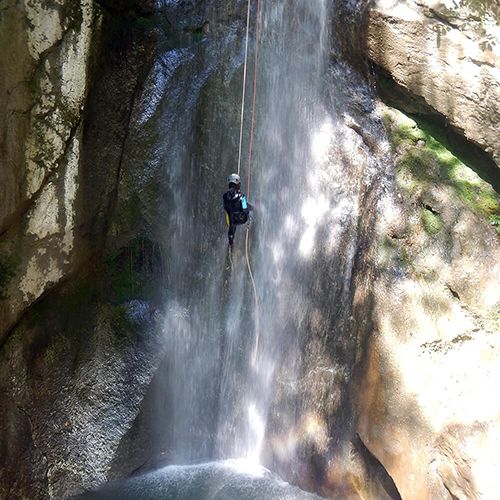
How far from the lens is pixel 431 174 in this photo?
15.0 ft

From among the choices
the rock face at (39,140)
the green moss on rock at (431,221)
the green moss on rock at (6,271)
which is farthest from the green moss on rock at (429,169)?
the green moss on rock at (6,271)

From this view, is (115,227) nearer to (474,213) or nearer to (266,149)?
(266,149)

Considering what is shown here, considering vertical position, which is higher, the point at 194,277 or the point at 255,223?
the point at 255,223

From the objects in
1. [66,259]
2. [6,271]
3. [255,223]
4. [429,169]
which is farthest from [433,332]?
[6,271]

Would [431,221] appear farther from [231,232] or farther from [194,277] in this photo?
[194,277]

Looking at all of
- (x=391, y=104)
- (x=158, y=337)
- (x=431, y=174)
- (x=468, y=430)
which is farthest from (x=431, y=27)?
(x=158, y=337)

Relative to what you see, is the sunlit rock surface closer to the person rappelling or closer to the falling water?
the falling water

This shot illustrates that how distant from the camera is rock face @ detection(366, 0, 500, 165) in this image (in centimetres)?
426

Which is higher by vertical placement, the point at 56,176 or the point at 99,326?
the point at 56,176

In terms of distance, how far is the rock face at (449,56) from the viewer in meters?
4.26

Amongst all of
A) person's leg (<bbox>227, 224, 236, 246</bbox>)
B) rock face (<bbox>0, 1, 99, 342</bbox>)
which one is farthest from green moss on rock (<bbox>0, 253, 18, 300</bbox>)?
person's leg (<bbox>227, 224, 236, 246</bbox>)

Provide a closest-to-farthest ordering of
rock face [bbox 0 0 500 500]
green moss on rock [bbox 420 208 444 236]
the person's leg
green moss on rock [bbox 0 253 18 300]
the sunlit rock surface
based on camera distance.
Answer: the sunlit rock surface
rock face [bbox 0 0 500 500]
green moss on rock [bbox 420 208 444 236]
green moss on rock [bbox 0 253 18 300]
the person's leg

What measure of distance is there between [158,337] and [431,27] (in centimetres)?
385

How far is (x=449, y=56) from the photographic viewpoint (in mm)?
4387
